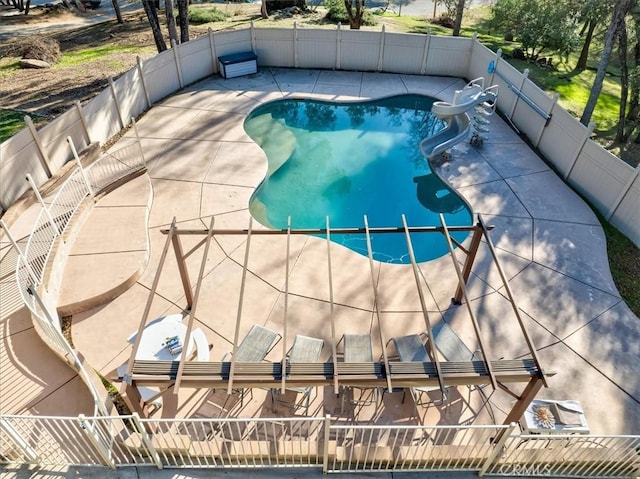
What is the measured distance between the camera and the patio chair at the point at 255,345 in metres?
7.63

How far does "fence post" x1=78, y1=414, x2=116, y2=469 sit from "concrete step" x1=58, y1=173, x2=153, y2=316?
356cm

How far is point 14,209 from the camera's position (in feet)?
33.5

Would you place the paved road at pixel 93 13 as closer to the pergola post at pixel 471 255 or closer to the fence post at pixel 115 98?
the fence post at pixel 115 98

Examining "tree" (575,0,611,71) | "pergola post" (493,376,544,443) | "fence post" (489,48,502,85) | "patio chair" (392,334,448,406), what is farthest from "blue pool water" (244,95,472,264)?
"tree" (575,0,611,71)

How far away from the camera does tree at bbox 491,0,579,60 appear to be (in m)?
18.5

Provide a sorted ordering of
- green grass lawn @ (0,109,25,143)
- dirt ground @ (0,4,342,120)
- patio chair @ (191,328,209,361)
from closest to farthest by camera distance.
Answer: patio chair @ (191,328,209,361), green grass lawn @ (0,109,25,143), dirt ground @ (0,4,342,120)

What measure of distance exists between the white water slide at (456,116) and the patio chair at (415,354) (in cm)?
819

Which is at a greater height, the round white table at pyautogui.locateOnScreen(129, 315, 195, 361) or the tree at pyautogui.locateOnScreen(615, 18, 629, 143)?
the tree at pyautogui.locateOnScreen(615, 18, 629, 143)

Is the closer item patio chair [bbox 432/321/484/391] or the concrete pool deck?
the concrete pool deck

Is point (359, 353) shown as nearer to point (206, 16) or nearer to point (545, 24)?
point (545, 24)

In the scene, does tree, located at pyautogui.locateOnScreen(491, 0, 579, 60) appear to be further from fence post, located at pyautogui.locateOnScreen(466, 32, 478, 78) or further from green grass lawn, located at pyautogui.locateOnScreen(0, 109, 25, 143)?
green grass lawn, located at pyautogui.locateOnScreen(0, 109, 25, 143)

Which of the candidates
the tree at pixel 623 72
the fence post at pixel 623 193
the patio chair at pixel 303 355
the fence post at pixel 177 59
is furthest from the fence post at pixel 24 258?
the tree at pixel 623 72

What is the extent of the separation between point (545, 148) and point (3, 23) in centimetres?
3120

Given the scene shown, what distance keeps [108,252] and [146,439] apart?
546cm
